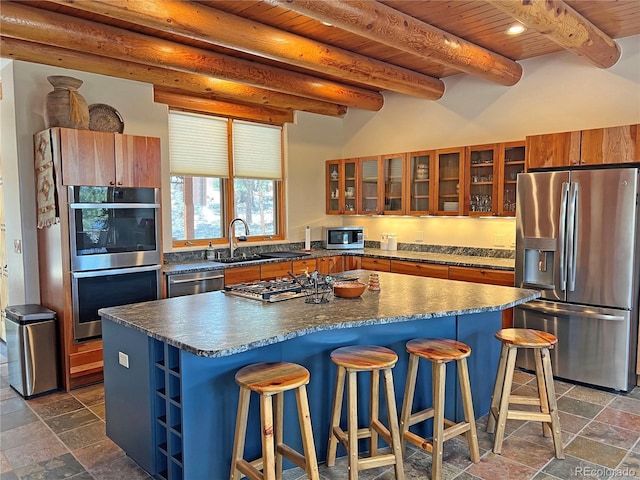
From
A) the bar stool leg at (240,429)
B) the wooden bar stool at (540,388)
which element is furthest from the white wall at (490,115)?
the bar stool leg at (240,429)

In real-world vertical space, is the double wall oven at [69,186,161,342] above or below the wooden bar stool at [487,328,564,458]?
above

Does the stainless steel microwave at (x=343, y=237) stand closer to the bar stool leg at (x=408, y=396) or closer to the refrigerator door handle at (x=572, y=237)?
the refrigerator door handle at (x=572, y=237)

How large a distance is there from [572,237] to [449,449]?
2112mm

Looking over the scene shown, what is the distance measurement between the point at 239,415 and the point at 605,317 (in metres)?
3.10

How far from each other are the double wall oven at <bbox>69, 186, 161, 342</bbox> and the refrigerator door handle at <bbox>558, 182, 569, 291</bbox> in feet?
11.5

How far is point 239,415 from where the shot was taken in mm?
2273

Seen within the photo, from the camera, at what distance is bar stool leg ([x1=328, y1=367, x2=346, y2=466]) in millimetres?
2535

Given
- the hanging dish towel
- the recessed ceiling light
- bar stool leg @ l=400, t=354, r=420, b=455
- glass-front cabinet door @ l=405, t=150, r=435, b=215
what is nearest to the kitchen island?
bar stool leg @ l=400, t=354, r=420, b=455

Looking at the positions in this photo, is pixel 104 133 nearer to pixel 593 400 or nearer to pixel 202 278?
pixel 202 278

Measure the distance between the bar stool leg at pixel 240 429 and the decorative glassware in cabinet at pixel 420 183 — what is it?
12.3 ft

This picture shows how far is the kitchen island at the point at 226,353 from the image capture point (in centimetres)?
228

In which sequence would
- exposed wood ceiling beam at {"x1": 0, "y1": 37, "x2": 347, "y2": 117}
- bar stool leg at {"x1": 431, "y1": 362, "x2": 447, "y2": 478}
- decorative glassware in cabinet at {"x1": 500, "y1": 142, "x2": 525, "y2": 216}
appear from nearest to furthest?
bar stool leg at {"x1": 431, "y1": 362, "x2": 447, "y2": 478}, exposed wood ceiling beam at {"x1": 0, "y1": 37, "x2": 347, "y2": 117}, decorative glassware in cabinet at {"x1": 500, "y1": 142, "x2": 525, "y2": 216}

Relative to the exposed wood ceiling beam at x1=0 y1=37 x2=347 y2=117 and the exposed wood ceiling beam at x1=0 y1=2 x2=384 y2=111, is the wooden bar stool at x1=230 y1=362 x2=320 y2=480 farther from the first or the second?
the exposed wood ceiling beam at x1=0 y1=37 x2=347 y2=117

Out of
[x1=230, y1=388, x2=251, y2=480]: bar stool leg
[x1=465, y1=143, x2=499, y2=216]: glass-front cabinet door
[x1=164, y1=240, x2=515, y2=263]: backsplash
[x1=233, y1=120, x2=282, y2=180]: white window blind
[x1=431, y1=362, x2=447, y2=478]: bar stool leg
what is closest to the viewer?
[x1=230, y1=388, x2=251, y2=480]: bar stool leg
